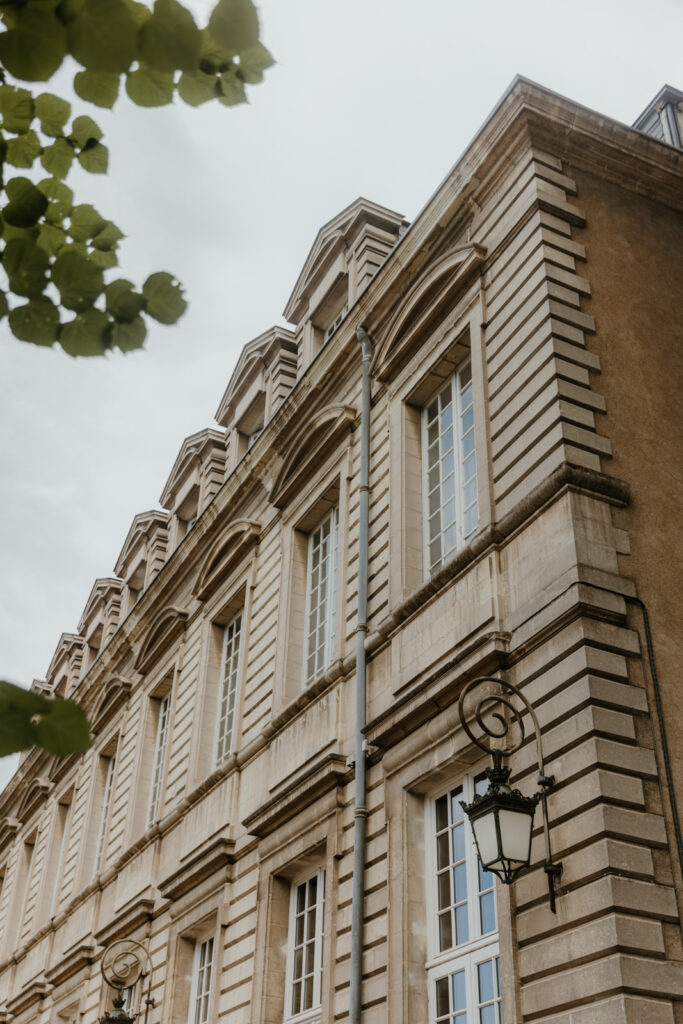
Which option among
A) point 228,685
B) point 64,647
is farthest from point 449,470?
point 64,647

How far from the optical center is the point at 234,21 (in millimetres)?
3172

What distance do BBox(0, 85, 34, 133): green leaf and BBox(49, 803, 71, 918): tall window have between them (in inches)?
810

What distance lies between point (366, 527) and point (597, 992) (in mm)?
6142

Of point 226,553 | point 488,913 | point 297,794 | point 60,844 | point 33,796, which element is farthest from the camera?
point 33,796

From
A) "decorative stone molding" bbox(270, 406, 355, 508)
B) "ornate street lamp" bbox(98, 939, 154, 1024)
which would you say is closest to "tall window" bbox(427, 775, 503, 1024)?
"decorative stone molding" bbox(270, 406, 355, 508)

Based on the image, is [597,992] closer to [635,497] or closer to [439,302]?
[635,497]

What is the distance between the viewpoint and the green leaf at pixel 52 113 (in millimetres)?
4098

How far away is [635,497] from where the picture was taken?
9.23 metres

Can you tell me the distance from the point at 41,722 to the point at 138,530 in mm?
22249

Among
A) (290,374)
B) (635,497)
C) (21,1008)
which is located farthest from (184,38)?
(21,1008)

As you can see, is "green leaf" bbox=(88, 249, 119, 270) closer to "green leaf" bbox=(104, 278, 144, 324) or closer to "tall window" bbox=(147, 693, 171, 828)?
"green leaf" bbox=(104, 278, 144, 324)

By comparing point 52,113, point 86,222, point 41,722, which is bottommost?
point 41,722

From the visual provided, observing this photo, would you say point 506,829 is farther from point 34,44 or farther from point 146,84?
point 34,44

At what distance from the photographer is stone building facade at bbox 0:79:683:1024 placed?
26.0ft
